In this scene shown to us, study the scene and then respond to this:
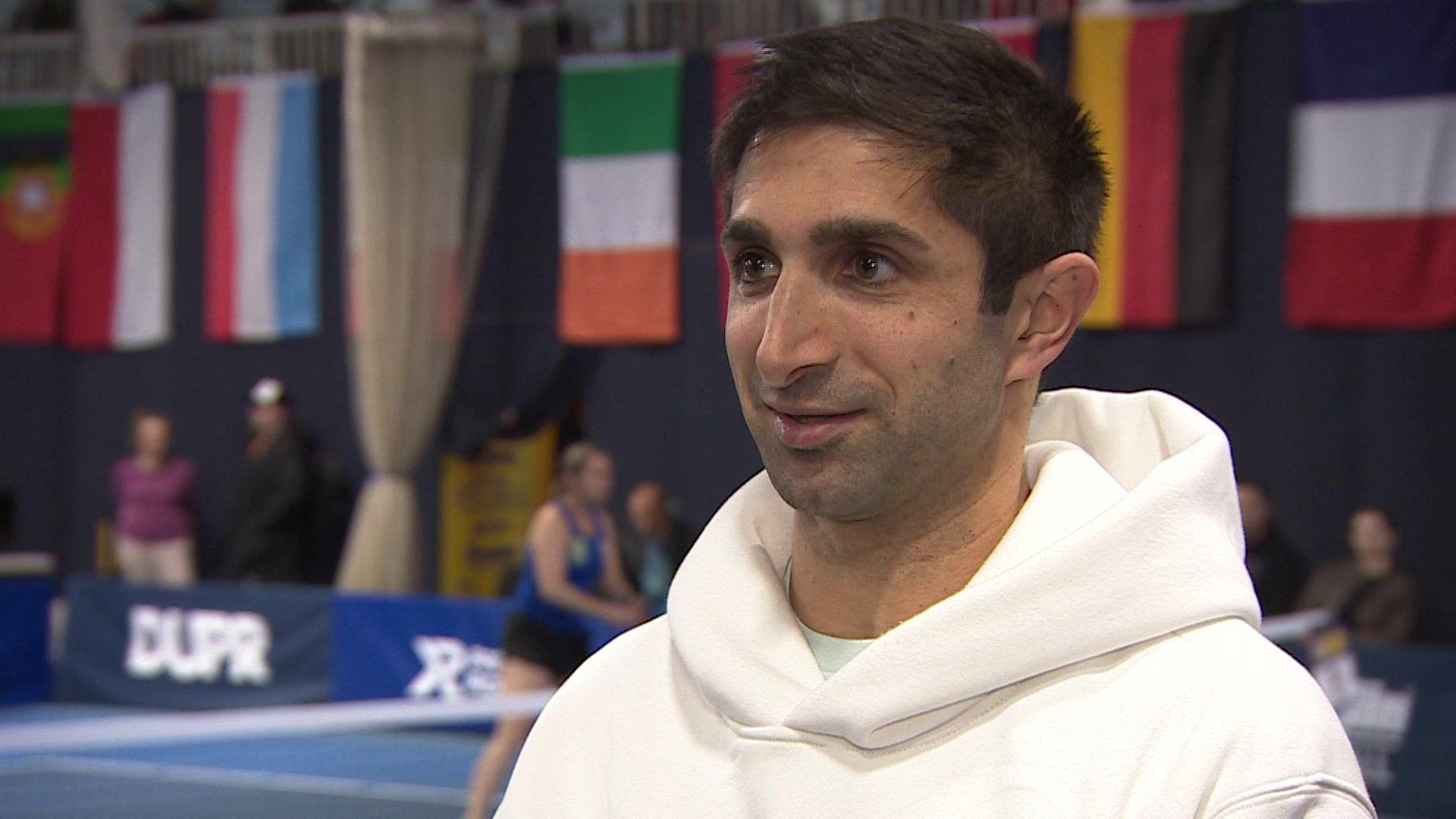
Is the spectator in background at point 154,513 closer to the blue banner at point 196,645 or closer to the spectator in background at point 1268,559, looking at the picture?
the blue banner at point 196,645

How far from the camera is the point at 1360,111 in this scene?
36.3 feet

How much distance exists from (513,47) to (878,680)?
500 inches

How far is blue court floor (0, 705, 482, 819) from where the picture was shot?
903cm

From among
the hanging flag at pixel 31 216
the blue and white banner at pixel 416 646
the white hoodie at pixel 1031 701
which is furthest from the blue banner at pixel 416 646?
the white hoodie at pixel 1031 701

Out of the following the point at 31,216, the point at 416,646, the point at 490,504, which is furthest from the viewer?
the point at 31,216

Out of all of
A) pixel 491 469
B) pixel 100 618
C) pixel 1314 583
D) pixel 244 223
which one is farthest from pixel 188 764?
pixel 1314 583

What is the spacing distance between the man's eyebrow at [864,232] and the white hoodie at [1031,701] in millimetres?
308

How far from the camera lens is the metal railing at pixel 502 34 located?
12570mm

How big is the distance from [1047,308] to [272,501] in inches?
501

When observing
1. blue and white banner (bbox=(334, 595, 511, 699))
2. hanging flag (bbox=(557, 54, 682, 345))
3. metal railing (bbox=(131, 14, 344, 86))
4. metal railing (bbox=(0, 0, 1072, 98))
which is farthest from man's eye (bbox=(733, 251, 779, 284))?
metal railing (bbox=(131, 14, 344, 86))

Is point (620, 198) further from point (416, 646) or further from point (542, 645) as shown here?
point (542, 645)

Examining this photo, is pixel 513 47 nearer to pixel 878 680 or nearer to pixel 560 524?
pixel 560 524

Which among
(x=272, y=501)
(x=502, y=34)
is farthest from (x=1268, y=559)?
(x=272, y=501)

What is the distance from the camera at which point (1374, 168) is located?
11.0m
